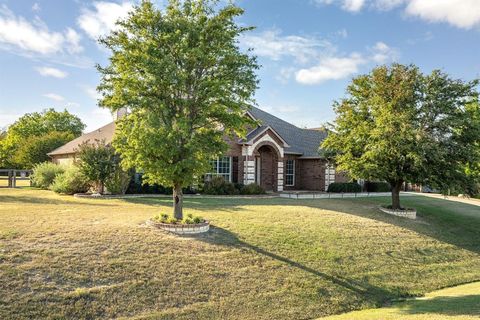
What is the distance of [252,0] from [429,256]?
12379 mm

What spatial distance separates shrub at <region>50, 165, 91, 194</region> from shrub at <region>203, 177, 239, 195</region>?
709 cm

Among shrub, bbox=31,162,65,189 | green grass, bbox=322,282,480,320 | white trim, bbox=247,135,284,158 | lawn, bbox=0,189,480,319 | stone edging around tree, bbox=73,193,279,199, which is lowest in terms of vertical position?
green grass, bbox=322,282,480,320

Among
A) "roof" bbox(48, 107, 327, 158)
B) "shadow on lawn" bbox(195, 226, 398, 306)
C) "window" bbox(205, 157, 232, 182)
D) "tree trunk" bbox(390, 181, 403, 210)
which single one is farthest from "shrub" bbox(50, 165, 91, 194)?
"tree trunk" bbox(390, 181, 403, 210)

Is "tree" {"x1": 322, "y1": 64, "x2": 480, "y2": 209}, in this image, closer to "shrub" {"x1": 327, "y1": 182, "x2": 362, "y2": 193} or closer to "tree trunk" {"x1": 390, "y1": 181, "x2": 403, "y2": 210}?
"tree trunk" {"x1": 390, "y1": 181, "x2": 403, "y2": 210}

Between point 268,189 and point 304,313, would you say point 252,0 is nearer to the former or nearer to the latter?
point 304,313

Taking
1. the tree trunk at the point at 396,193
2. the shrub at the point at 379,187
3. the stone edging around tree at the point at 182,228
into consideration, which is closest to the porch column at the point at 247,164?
the tree trunk at the point at 396,193

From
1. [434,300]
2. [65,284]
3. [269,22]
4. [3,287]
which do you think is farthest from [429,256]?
[3,287]

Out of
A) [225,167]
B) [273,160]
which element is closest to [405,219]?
[273,160]

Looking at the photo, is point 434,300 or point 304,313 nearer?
point 304,313

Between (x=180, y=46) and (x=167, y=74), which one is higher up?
(x=180, y=46)

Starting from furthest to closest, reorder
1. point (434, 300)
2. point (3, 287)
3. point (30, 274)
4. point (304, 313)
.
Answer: point (434, 300), point (304, 313), point (30, 274), point (3, 287)

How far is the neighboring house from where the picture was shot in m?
27.2

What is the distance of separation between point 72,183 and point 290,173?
16127 millimetres

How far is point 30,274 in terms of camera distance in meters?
9.51
